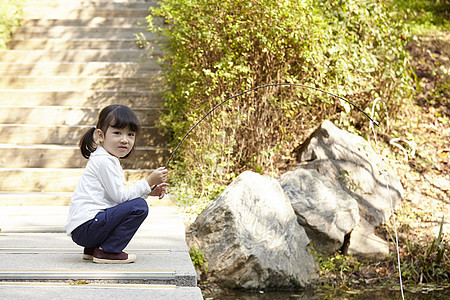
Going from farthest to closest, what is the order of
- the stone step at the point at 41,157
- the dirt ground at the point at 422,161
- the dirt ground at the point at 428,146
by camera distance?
the stone step at the point at 41,157 < the dirt ground at the point at 428,146 < the dirt ground at the point at 422,161

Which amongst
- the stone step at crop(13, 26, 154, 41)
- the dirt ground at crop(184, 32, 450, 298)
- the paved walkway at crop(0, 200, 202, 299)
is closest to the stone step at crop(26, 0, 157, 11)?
the stone step at crop(13, 26, 154, 41)

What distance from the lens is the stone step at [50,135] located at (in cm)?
621

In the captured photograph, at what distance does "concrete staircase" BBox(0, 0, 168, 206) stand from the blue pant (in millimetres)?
2309

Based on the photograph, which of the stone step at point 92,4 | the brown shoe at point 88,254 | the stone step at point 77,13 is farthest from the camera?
the stone step at point 92,4

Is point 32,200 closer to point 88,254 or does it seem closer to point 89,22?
point 88,254

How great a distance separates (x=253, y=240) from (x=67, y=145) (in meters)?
2.93

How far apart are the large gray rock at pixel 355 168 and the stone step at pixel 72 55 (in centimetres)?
316

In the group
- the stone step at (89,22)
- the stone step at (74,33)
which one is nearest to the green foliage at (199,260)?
the stone step at (74,33)

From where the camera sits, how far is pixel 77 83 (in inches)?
274

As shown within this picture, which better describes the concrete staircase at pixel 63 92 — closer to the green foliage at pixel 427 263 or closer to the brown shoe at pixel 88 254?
the brown shoe at pixel 88 254

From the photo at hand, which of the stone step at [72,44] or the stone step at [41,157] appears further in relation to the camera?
the stone step at [72,44]

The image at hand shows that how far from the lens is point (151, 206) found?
17.1 feet

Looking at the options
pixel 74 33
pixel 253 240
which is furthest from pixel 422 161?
pixel 74 33

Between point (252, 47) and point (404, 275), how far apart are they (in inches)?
101
